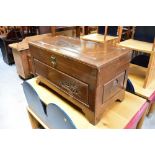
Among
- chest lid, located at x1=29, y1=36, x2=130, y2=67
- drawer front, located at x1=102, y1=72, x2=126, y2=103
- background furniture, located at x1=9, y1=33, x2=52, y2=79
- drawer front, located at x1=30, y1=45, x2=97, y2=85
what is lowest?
background furniture, located at x1=9, y1=33, x2=52, y2=79

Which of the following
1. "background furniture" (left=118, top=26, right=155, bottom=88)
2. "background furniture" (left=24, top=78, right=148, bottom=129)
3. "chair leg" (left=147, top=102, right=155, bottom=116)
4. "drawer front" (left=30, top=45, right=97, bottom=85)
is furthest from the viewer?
"chair leg" (left=147, top=102, right=155, bottom=116)

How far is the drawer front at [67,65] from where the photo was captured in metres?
0.61

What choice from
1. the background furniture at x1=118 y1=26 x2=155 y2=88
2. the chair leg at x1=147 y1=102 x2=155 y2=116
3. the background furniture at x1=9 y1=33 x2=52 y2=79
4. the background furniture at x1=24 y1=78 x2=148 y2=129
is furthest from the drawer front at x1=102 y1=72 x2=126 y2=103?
the background furniture at x1=9 y1=33 x2=52 y2=79

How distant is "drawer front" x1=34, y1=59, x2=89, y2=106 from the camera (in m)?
0.69

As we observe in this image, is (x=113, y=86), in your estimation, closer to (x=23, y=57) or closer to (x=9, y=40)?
(x=23, y=57)

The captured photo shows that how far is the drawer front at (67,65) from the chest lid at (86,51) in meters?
0.02

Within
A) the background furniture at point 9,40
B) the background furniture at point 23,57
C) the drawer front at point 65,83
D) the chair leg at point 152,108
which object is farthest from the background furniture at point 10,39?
the chair leg at point 152,108

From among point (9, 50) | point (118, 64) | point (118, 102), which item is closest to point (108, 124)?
point (118, 102)

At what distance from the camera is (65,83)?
0.79 metres

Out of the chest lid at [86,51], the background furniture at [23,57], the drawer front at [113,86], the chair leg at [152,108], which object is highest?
the chest lid at [86,51]

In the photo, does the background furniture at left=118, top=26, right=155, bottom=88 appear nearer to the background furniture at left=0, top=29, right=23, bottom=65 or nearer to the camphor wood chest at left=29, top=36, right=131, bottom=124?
the camphor wood chest at left=29, top=36, right=131, bottom=124

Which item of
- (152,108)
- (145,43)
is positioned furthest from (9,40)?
(152,108)

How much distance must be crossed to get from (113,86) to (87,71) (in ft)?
0.61

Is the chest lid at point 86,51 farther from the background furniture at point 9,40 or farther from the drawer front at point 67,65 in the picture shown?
the background furniture at point 9,40
